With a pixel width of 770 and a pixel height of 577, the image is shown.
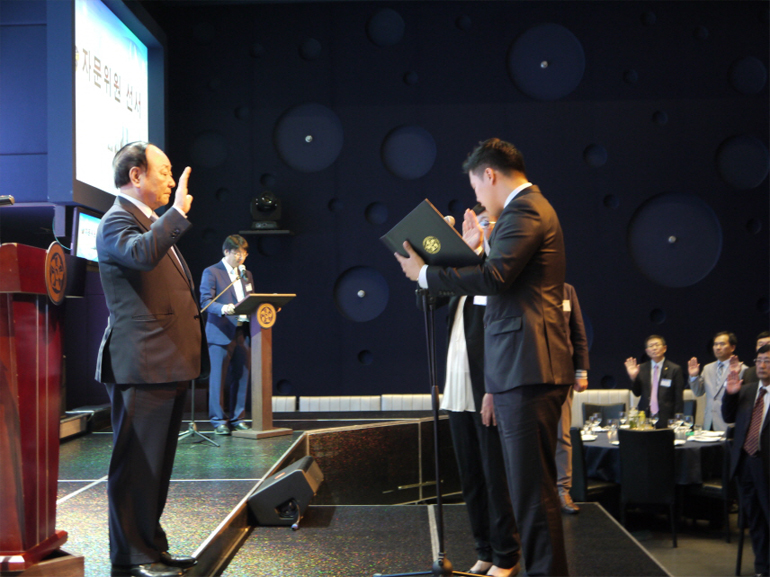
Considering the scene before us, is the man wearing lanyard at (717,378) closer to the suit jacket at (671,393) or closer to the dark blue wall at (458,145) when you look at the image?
the suit jacket at (671,393)

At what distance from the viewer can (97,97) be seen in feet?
17.5

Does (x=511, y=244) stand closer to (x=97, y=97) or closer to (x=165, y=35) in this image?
(x=97, y=97)

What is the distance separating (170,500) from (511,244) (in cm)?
213

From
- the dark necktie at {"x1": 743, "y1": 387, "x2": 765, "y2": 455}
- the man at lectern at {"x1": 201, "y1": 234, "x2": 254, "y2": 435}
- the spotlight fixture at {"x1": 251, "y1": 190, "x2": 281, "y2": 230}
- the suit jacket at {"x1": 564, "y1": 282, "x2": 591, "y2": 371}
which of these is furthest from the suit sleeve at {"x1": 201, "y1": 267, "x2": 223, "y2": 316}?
the dark necktie at {"x1": 743, "y1": 387, "x2": 765, "y2": 455}

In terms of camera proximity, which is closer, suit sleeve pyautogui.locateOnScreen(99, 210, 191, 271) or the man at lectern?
suit sleeve pyautogui.locateOnScreen(99, 210, 191, 271)

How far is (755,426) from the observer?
3914 millimetres

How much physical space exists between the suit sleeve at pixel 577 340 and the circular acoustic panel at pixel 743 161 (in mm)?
4333

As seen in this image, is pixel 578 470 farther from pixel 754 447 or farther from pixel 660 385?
pixel 660 385

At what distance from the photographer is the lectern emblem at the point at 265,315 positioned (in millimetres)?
4747

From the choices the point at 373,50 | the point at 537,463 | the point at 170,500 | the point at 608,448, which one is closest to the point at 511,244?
the point at 537,463

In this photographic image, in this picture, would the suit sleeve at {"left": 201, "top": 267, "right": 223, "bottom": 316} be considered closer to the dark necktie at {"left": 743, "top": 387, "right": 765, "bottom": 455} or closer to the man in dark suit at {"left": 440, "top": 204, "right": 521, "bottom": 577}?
the man in dark suit at {"left": 440, "top": 204, "right": 521, "bottom": 577}

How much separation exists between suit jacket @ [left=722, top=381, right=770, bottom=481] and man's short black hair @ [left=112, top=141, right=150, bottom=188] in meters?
3.50

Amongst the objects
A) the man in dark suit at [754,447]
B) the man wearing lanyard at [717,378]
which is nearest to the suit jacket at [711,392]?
the man wearing lanyard at [717,378]

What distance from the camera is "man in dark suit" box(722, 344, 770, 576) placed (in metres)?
3.86
